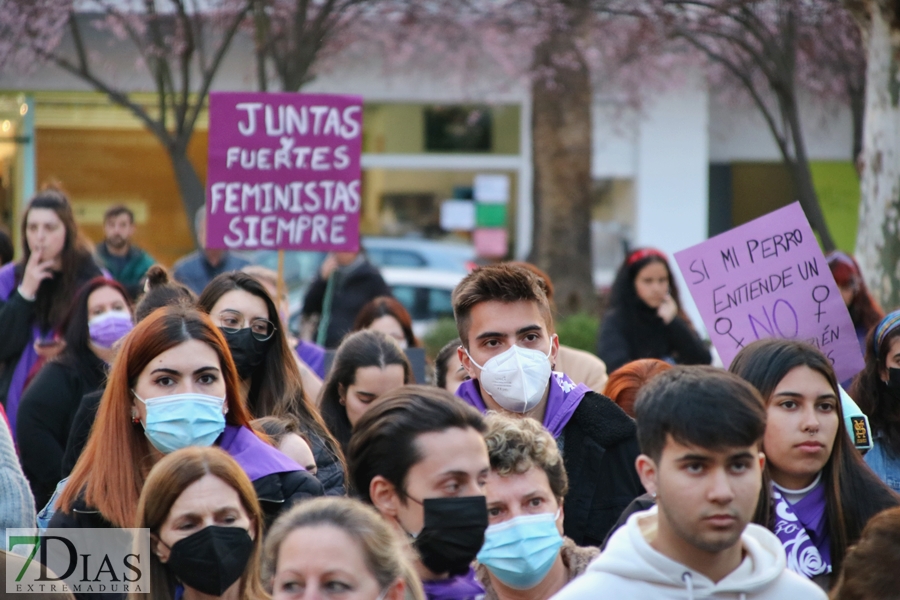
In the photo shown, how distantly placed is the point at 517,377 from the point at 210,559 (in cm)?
134

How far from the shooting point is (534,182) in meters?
15.3

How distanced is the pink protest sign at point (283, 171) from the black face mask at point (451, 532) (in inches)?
200

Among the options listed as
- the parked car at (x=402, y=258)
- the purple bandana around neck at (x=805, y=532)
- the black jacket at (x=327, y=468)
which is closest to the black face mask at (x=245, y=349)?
the black jacket at (x=327, y=468)

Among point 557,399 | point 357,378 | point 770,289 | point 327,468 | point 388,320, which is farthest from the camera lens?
point 388,320

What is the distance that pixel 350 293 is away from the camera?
10078mm

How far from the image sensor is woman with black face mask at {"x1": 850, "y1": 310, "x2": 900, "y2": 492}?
5.14 meters

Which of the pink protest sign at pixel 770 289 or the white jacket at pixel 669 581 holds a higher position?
the pink protest sign at pixel 770 289

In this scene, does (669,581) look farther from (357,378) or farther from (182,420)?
(357,378)

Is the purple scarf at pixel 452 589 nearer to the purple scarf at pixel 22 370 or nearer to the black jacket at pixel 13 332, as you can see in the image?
the purple scarf at pixel 22 370

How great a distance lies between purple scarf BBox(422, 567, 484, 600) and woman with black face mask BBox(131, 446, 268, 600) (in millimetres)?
600

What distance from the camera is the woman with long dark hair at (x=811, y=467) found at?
13.5 feet

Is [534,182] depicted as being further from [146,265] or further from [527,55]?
[146,265]

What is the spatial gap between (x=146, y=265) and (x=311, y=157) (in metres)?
3.47

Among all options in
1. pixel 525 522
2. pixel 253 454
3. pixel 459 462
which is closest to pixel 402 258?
pixel 253 454
